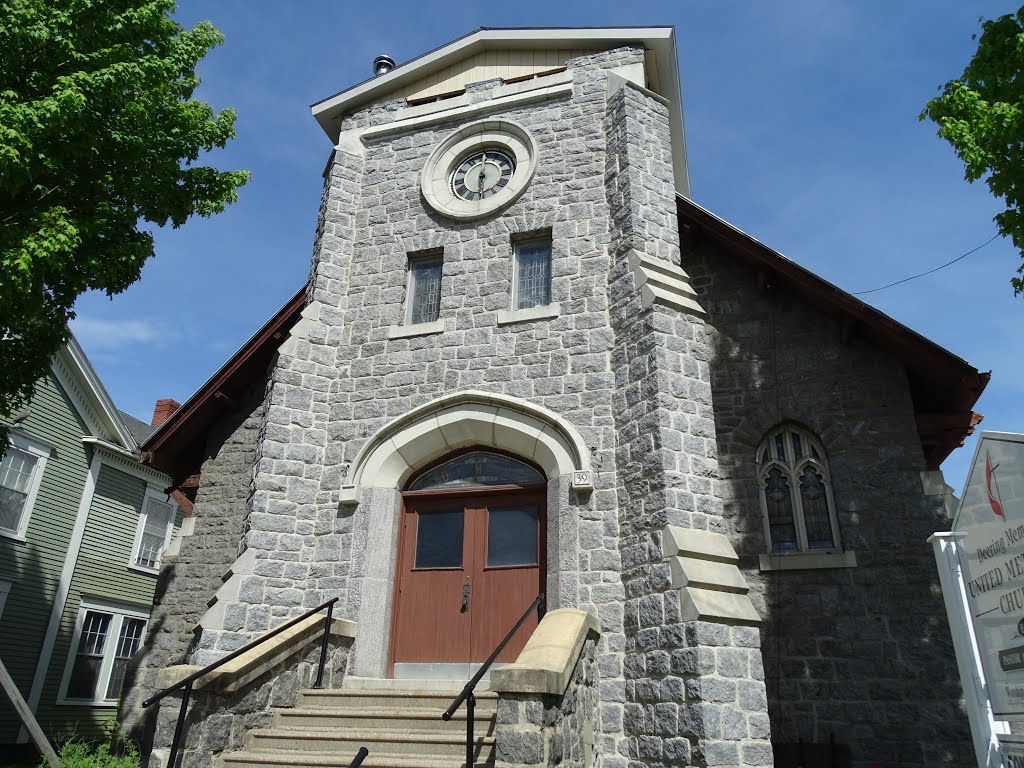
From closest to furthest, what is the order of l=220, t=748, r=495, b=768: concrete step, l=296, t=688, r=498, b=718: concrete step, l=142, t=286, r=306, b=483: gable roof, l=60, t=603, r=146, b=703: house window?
l=220, t=748, r=495, b=768: concrete step < l=296, t=688, r=498, b=718: concrete step < l=142, t=286, r=306, b=483: gable roof < l=60, t=603, r=146, b=703: house window

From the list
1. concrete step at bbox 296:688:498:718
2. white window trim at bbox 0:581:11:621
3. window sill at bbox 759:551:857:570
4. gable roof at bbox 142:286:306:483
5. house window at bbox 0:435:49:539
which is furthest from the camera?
house window at bbox 0:435:49:539

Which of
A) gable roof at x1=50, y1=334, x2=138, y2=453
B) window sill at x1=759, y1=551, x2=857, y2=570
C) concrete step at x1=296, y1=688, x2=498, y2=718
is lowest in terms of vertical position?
concrete step at x1=296, y1=688, x2=498, y2=718

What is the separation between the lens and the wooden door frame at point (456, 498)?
858 cm

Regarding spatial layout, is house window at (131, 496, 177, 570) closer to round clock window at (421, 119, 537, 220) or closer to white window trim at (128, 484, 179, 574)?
white window trim at (128, 484, 179, 574)

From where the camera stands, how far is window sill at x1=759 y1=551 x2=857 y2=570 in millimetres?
8406

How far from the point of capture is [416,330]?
9.88 metres

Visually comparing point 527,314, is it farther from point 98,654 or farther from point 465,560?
point 98,654

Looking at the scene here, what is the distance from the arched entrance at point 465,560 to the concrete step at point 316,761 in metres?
2.02

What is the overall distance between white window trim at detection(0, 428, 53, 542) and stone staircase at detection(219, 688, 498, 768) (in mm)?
11387

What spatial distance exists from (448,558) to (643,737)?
10.1 feet

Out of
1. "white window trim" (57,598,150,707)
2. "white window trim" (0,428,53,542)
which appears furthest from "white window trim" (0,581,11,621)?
"white window trim" (57,598,150,707)

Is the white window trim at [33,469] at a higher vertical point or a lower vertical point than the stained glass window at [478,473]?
higher

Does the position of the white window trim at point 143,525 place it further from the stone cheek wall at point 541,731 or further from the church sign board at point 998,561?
the church sign board at point 998,561

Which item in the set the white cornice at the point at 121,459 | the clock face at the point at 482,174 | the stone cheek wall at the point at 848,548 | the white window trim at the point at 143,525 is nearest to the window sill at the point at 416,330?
the clock face at the point at 482,174
